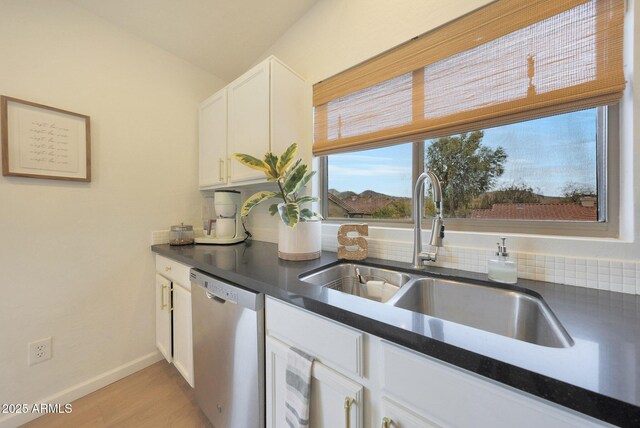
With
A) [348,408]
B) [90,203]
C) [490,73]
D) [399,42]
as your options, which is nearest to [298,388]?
[348,408]

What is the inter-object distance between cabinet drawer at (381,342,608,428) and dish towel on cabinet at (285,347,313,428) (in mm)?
258

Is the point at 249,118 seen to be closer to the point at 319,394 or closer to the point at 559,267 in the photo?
the point at 319,394

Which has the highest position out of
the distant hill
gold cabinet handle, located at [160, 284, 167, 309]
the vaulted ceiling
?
the vaulted ceiling

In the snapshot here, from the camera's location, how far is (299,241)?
1229mm

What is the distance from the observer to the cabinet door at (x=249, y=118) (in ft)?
4.75

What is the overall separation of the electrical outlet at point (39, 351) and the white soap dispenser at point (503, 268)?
7.58ft

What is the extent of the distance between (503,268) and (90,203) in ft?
7.37

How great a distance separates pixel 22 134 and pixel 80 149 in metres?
0.22

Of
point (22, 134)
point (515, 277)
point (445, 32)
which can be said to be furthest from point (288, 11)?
point (515, 277)

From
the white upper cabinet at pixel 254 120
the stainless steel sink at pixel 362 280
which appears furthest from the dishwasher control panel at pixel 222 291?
the white upper cabinet at pixel 254 120

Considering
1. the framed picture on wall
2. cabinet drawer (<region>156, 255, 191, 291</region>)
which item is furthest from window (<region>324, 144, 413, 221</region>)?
the framed picture on wall

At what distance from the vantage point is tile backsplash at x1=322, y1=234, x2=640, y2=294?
0.74 metres

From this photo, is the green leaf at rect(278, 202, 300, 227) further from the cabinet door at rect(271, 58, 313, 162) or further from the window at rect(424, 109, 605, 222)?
the window at rect(424, 109, 605, 222)

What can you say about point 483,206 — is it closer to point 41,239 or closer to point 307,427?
point 307,427
